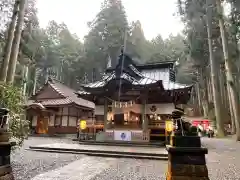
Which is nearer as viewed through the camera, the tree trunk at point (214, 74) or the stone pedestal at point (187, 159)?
the stone pedestal at point (187, 159)

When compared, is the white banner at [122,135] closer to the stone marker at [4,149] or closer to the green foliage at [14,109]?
the green foliage at [14,109]

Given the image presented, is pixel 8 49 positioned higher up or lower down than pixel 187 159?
higher up

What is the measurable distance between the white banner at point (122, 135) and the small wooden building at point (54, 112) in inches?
367

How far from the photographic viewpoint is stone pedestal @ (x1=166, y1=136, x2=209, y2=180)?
12.1ft

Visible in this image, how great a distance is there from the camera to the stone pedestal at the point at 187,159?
3.70 metres

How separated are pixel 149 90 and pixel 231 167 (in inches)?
348

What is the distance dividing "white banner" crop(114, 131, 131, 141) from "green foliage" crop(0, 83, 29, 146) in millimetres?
8629

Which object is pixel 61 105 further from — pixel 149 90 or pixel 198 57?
pixel 198 57

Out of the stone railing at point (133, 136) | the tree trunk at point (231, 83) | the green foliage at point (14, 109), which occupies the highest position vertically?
the tree trunk at point (231, 83)

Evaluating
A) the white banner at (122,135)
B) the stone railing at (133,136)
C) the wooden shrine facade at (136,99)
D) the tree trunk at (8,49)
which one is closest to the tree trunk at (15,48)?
the tree trunk at (8,49)

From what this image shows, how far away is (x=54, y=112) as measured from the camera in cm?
2422

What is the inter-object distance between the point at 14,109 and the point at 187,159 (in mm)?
5606

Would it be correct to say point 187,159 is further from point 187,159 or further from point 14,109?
point 14,109

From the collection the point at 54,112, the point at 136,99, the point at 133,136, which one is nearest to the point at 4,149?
the point at 133,136
